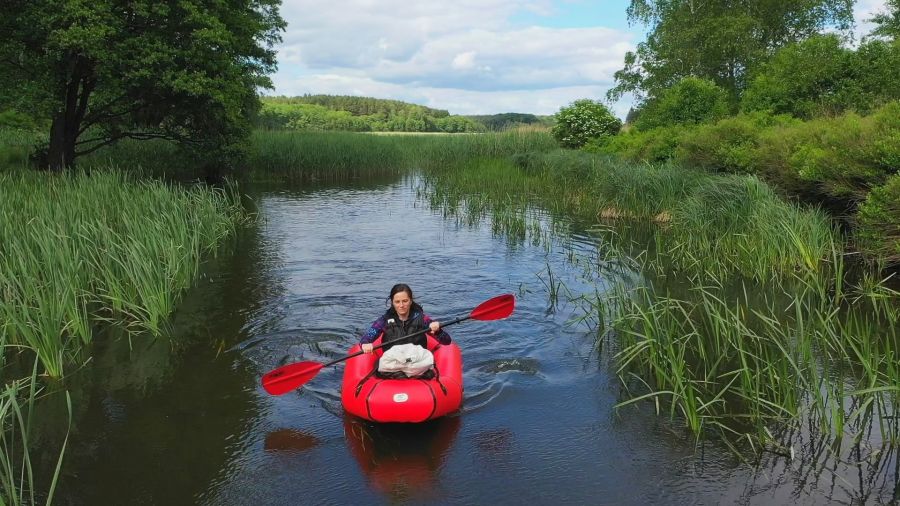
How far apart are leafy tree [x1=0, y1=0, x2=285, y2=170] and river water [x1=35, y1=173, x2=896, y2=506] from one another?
6.42m

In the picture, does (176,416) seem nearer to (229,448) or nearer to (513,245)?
(229,448)

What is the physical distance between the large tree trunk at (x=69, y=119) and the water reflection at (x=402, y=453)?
37.7ft

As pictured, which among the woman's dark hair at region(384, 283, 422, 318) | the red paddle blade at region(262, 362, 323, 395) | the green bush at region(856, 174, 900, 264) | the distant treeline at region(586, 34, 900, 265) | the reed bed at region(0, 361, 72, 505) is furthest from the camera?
the distant treeline at region(586, 34, 900, 265)

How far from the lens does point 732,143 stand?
1156 centimetres

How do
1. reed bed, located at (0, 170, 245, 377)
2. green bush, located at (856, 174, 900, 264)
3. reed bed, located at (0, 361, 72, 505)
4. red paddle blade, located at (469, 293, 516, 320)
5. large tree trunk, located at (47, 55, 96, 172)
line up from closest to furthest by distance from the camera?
reed bed, located at (0, 361, 72, 505) → reed bed, located at (0, 170, 245, 377) → red paddle blade, located at (469, 293, 516, 320) → green bush, located at (856, 174, 900, 264) → large tree trunk, located at (47, 55, 96, 172)

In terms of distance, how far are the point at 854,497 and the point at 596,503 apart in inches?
57.7

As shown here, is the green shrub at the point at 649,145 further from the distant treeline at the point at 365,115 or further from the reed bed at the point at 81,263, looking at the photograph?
the distant treeline at the point at 365,115

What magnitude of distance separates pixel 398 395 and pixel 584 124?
18.3 meters

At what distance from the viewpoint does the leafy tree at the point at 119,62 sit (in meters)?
11.3

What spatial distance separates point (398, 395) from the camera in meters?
4.24

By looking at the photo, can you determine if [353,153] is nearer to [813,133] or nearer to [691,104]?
[691,104]

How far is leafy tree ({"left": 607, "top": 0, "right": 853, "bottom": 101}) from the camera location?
2258cm

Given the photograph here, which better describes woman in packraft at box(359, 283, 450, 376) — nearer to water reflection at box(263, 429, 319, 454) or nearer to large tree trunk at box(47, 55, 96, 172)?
water reflection at box(263, 429, 319, 454)

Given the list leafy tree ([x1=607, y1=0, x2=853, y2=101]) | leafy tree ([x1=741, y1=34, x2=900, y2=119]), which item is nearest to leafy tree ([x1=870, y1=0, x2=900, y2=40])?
leafy tree ([x1=607, y1=0, x2=853, y2=101])
